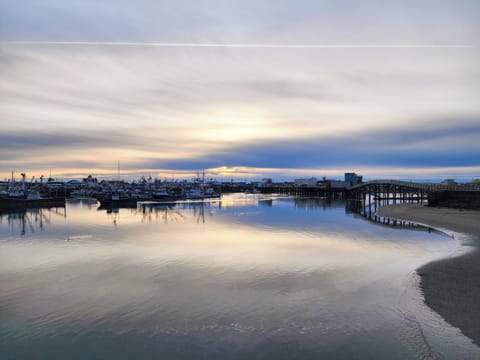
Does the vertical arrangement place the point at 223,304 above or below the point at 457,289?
below

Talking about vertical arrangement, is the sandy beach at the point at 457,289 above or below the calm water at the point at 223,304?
above

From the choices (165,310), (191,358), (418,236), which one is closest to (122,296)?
(165,310)

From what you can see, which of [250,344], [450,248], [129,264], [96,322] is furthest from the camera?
[450,248]

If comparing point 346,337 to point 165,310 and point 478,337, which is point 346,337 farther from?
point 165,310

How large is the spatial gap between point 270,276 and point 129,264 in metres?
8.18

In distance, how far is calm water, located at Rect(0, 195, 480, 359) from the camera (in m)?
9.42

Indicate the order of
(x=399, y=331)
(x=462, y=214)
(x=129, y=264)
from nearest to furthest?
(x=399, y=331)
(x=129, y=264)
(x=462, y=214)

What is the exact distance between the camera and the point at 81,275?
1719 centimetres

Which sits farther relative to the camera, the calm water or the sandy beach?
the sandy beach

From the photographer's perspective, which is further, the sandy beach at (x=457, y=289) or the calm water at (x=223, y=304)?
the sandy beach at (x=457, y=289)

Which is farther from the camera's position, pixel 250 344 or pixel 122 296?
pixel 122 296

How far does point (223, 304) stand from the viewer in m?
12.7

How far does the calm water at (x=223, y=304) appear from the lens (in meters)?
9.42

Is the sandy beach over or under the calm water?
over
